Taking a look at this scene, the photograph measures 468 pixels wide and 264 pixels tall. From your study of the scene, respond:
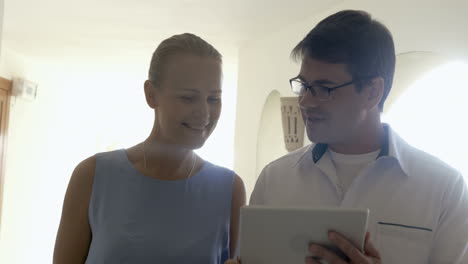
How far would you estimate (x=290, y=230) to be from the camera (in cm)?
89

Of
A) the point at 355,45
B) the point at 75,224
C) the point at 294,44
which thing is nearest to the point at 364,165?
the point at 355,45

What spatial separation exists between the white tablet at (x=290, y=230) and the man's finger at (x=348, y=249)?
1cm

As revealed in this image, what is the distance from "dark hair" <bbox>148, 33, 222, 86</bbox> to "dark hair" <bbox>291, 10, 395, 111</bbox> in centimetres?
27

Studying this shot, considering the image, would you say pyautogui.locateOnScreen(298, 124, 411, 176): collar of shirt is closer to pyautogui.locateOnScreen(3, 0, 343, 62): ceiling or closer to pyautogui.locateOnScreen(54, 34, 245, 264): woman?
pyautogui.locateOnScreen(54, 34, 245, 264): woman

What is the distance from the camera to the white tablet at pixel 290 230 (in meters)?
0.85

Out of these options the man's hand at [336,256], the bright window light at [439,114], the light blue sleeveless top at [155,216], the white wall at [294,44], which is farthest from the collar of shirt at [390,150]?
the bright window light at [439,114]

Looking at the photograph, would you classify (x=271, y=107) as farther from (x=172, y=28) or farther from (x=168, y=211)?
(x=168, y=211)

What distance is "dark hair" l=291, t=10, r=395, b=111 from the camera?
3.89 feet

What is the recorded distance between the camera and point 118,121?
23.7 ft

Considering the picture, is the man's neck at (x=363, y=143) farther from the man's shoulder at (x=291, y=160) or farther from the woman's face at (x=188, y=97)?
the woman's face at (x=188, y=97)

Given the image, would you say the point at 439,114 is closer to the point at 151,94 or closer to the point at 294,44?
the point at 294,44

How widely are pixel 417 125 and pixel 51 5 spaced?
2395mm

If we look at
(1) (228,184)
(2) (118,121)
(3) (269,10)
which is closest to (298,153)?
(1) (228,184)

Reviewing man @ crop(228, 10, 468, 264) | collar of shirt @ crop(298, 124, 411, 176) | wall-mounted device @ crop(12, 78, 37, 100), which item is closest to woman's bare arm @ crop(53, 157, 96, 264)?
man @ crop(228, 10, 468, 264)
